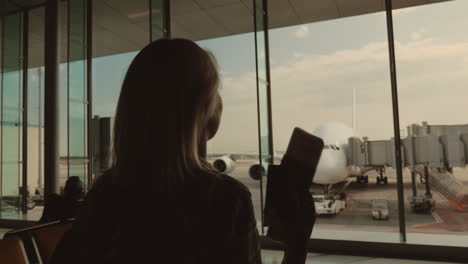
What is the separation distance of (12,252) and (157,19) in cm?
369

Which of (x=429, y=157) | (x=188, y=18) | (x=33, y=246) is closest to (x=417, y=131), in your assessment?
(x=429, y=157)

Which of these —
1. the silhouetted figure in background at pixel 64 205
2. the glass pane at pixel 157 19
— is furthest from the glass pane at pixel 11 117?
the silhouetted figure in background at pixel 64 205

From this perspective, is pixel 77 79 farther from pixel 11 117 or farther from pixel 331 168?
Result: pixel 331 168

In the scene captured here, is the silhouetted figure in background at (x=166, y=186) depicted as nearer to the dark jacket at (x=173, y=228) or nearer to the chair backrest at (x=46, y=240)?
the dark jacket at (x=173, y=228)

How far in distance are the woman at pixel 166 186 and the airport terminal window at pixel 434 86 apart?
3.56 meters

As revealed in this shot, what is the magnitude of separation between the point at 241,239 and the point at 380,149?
6480 mm

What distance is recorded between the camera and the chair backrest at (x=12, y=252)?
131 cm

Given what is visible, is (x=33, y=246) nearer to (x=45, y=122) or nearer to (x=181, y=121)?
(x=181, y=121)

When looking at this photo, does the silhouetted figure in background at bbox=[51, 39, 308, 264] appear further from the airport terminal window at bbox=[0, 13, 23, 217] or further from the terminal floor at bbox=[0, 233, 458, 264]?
the airport terminal window at bbox=[0, 13, 23, 217]

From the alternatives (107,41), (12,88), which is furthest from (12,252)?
(12,88)

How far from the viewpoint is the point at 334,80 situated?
564 cm

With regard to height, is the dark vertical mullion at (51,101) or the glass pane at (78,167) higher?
the dark vertical mullion at (51,101)

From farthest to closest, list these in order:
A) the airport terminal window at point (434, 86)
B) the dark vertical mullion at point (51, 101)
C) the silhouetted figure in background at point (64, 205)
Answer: the dark vertical mullion at point (51, 101), the airport terminal window at point (434, 86), the silhouetted figure in background at point (64, 205)

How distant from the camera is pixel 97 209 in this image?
20.2 inches
